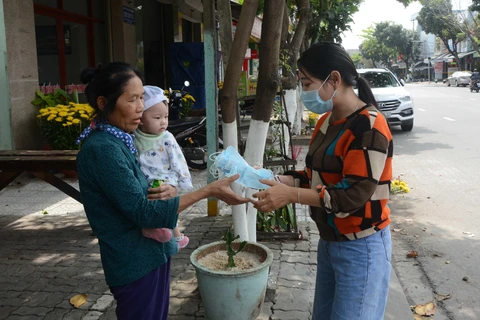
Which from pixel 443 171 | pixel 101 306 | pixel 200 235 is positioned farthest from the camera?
pixel 443 171

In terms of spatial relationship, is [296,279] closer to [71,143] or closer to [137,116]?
[137,116]

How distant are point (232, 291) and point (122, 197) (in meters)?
1.38

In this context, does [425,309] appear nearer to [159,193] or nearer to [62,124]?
[159,193]

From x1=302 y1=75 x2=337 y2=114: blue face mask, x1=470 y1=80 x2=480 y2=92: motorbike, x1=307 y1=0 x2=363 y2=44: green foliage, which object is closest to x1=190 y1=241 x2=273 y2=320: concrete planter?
x1=302 y1=75 x2=337 y2=114: blue face mask

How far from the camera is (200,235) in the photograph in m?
5.16

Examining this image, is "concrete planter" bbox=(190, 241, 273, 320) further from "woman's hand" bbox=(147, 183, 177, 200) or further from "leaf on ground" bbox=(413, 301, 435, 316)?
"leaf on ground" bbox=(413, 301, 435, 316)

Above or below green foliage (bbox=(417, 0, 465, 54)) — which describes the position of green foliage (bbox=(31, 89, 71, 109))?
below

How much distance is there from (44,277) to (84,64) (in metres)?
6.57

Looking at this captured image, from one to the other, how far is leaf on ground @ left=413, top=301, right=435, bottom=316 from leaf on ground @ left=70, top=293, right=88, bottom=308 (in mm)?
2549

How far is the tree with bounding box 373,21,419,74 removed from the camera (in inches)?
2923

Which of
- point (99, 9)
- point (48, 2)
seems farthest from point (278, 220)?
point (99, 9)

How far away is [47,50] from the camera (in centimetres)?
862

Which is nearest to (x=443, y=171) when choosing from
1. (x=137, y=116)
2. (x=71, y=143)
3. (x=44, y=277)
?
(x=71, y=143)

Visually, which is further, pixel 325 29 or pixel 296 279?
pixel 325 29
